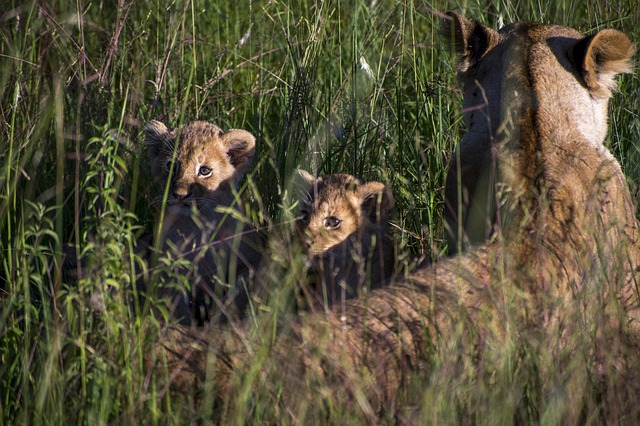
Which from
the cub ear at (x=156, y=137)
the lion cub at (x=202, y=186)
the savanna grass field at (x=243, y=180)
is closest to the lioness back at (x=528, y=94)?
the savanna grass field at (x=243, y=180)

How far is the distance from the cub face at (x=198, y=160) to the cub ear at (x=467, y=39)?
1.14m

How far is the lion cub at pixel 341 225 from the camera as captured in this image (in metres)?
4.99

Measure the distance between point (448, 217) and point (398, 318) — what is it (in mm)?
1350

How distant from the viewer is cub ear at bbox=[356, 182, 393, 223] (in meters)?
5.13

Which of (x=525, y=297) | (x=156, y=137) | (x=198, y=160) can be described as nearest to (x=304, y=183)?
(x=198, y=160)

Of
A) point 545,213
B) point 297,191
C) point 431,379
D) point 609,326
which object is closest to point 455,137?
point 297,191

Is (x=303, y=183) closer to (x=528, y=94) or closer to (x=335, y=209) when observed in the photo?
(x=335, y=209)

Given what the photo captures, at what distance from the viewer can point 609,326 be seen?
144 inches

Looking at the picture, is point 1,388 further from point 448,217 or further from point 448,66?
point 448,66

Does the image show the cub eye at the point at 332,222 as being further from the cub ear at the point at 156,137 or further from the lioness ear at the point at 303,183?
the cub ear at the point at 156,137

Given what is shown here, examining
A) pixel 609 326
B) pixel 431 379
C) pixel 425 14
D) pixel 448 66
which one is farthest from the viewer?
pixel 425 14

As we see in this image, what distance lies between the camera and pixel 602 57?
183 inches

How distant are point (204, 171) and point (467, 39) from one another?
56.4 inches

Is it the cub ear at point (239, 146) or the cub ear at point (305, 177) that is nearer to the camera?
the cub ear at point (305, 177)
